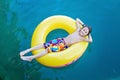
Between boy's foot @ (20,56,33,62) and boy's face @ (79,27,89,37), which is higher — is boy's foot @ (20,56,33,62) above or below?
below

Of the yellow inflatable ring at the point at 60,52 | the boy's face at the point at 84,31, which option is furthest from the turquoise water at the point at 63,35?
the boy's face at the point at 84,31

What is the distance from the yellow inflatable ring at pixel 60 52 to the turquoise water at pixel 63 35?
0.14 meters

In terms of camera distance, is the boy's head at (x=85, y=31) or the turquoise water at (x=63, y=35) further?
the turquoise water at (x=63, y=35)

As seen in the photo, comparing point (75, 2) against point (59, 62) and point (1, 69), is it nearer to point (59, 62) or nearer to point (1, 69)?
point (59, 62)

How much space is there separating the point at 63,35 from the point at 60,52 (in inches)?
11.9

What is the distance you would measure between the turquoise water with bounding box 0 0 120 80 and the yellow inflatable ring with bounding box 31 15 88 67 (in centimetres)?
14

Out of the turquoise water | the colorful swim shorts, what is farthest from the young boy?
the turquoise water

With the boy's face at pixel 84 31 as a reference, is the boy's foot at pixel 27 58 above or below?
below

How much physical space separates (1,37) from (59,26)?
1.88 feet

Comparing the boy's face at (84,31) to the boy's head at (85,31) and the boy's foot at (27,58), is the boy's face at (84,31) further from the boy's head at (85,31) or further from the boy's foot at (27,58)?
the boy's foot at (27,58)

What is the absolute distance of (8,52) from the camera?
9.44ft

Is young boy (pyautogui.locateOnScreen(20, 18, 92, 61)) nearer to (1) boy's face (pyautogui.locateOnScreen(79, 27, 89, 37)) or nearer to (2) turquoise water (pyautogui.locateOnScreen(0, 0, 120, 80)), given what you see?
(1) boy's face (pyautogui.locateOnScreen(79, 27, 89, 37))

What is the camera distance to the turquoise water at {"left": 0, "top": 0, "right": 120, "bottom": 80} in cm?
278

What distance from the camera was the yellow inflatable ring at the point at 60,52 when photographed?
2.57 meters
